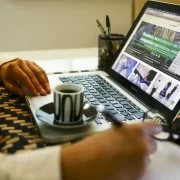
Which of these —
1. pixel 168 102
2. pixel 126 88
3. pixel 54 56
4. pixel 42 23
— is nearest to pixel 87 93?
pixel 126 88

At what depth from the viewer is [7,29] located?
2.10 m

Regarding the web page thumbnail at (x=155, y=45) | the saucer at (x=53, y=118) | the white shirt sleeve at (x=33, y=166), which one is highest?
the web page thumbnail at (x=155, y=45)

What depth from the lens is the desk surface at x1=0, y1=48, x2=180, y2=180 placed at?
2.10 feet

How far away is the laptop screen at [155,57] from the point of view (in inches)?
35.5

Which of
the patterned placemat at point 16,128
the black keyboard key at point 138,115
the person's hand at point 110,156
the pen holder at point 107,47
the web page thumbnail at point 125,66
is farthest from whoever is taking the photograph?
the pen holder at point 107,47

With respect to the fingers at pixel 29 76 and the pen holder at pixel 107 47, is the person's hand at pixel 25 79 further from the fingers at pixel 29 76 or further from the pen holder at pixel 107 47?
the pen holder at pixel 107 47

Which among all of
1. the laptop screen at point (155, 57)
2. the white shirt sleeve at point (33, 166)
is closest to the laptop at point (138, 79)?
the laptop screen at point (155, 57)

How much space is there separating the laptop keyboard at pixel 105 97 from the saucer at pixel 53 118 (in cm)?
3

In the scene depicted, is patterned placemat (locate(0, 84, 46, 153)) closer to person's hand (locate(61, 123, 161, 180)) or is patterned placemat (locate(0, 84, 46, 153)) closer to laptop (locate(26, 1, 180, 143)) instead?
laptop (locate(26, 1, 180, 143))

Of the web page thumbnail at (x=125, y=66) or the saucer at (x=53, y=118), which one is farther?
the web page thumbnail at (x=125, y=66)

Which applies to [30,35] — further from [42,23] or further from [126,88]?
[126,88]

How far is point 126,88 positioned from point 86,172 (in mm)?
550

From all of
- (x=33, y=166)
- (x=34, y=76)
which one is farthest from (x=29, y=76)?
(x=33, y=166)

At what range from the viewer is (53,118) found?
30.7 inches
